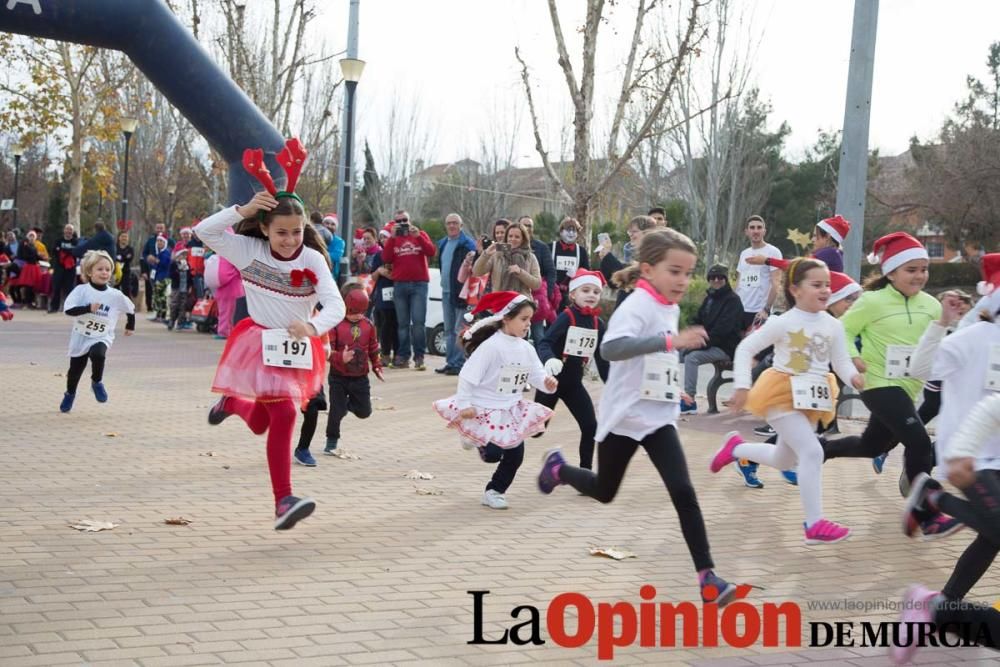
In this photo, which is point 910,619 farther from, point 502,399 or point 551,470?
point 502,399

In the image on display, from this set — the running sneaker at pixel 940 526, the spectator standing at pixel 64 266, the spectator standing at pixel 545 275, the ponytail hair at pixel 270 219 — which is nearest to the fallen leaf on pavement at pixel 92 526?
the ponytail hair at pixel 270 219

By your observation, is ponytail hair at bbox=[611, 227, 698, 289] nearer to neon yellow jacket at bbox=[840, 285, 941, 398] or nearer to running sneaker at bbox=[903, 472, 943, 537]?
running sneaker at bbox=[903, 472, 943, 537]

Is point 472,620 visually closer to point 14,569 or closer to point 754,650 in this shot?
point 754,650

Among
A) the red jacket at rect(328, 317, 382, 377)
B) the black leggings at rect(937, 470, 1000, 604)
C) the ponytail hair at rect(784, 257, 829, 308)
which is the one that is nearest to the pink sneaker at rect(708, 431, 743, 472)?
the ponytail hair at rect(784, 257, 829, 308)

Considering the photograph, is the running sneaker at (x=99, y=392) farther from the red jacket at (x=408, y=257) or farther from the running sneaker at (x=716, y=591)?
the running sneaker at (x=716, y=591)

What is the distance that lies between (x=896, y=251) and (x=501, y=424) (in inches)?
115

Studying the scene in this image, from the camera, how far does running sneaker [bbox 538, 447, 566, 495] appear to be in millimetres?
6637

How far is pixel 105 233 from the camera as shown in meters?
24.3

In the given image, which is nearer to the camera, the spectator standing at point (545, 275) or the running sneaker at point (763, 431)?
the running sneaker at point (763, 431)

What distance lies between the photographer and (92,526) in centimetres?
659

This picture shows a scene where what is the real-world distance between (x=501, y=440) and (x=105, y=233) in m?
18.8

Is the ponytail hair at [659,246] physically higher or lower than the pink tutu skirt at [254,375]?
higher

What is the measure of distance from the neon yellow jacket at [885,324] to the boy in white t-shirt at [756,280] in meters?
4.81

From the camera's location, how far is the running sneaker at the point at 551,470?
261 inches
